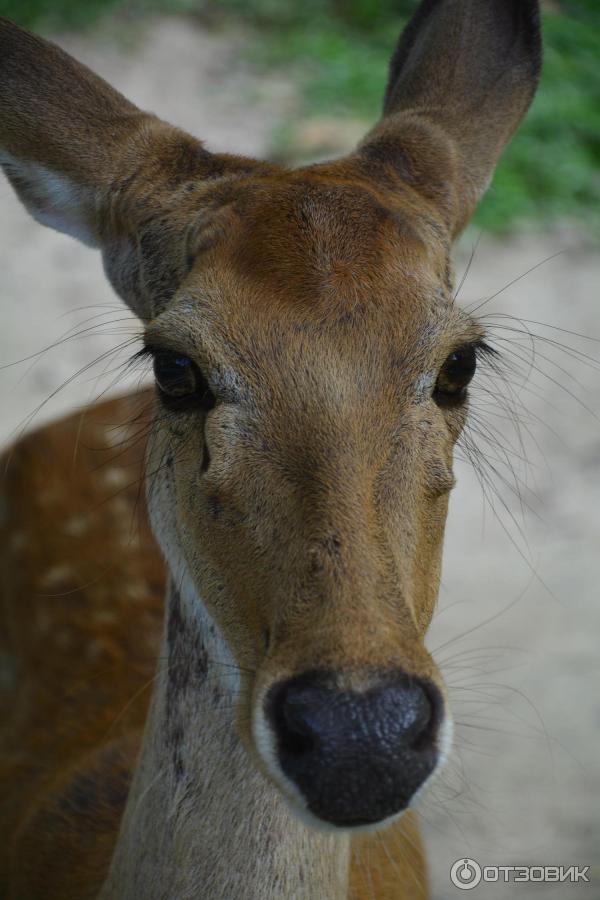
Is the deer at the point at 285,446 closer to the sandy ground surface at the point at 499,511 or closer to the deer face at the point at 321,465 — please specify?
the deer face at the point at 321,465

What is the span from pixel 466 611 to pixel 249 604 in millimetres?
4206

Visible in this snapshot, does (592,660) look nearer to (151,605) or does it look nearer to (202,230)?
(151,605)

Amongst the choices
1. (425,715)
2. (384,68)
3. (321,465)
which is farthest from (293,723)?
(384,68)

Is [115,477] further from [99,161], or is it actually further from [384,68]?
[384,68]

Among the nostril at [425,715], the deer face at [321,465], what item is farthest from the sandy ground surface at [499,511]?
the nostril at [425,715]

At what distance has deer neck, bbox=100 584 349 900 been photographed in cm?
260

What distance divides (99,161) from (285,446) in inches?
48.7

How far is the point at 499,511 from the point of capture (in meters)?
7.07

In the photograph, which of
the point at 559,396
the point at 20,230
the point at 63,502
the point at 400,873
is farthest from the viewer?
the point at 20,230

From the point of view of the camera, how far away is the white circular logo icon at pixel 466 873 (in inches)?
183

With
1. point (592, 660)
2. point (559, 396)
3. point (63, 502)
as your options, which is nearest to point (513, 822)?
point (592, 660)

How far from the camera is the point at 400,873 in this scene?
355cm

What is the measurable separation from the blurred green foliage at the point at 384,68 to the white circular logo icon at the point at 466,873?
554 cm

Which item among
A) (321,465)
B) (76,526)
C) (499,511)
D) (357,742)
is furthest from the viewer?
(499,511)
